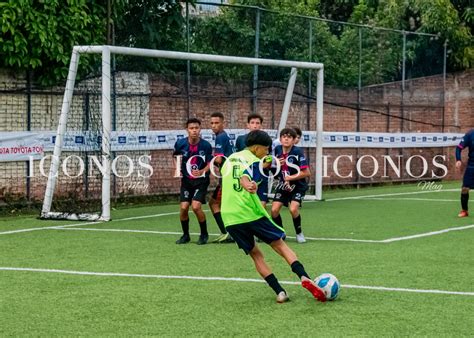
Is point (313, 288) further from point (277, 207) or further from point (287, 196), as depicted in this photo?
point (287, 196)

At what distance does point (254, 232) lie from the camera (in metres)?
9.60

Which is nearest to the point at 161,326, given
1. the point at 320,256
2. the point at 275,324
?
the point at 275,324

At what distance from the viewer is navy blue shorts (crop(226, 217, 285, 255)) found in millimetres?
9570

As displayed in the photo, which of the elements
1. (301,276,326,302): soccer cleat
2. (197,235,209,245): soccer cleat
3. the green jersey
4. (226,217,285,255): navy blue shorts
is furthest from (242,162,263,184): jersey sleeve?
(197,235,209,245): soccer cleat

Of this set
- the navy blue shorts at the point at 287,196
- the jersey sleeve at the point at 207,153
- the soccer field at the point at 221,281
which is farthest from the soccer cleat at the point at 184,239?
the navy blue shorts at the point at 287,196

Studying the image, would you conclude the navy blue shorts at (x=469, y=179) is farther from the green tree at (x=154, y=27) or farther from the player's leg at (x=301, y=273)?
the player's leg at (x=301, y=273)

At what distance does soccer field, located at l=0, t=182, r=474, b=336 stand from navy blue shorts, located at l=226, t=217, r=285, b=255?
54 cm

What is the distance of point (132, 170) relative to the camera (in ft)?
70.7

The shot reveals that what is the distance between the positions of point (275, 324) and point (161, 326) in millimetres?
927

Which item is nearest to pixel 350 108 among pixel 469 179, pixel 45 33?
pixel 469 179

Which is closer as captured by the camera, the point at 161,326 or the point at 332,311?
the point at 161,326

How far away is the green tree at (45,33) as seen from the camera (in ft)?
61.9

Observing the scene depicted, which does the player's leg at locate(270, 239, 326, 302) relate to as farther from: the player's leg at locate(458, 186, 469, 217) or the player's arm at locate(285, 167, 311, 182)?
the player's leg at locate(458, 186, 469, 217)

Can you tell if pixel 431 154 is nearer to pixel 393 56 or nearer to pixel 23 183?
pixel 393 56
